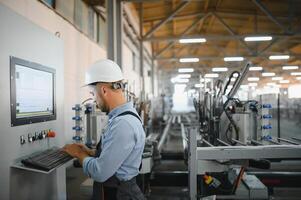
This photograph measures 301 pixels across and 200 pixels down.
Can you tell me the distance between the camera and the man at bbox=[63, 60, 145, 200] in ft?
4.25

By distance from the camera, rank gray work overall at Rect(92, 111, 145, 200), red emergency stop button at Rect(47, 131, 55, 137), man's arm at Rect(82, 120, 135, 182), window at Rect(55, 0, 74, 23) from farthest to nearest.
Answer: window at Rect(55, 0, 74, 23), red emergency stop button at Rect(47, 131, 55, 137), gray work overall at Rect(92, 111, 145, 200), man's arm at Rect(82, 120, 135, 182)

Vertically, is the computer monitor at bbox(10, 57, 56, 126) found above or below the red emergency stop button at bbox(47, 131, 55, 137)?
above

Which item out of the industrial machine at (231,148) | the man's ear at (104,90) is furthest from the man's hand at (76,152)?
the industrial machine at (231,148)

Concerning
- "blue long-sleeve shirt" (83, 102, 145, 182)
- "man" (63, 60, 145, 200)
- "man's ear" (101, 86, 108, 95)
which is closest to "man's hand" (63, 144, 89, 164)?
"man" (63, 60, 145, 200)

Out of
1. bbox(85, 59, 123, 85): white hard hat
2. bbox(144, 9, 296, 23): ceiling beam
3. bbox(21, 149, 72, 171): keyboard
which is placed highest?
bbox(144, 9, 296, 23): ceiling beam

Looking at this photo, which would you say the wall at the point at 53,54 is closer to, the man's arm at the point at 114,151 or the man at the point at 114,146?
the man at the point at 114,146

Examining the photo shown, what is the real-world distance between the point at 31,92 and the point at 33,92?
25 millimetres

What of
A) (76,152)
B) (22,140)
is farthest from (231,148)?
(22,140)

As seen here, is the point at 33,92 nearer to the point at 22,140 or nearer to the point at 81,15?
the point at 22,140

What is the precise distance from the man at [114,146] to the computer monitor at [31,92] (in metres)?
0.44

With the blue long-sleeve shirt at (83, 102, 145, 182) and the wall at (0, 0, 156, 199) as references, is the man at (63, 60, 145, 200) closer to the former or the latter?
the blue long-sleeve shirt at (83, 102, 145, 182)

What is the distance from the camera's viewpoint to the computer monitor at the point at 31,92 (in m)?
1.65

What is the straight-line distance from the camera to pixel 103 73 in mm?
1478

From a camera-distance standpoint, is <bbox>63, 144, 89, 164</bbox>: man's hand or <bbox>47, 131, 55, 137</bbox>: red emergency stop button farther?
<bbox>47, 131, 55, 137</bbox>: red emergency stop button
